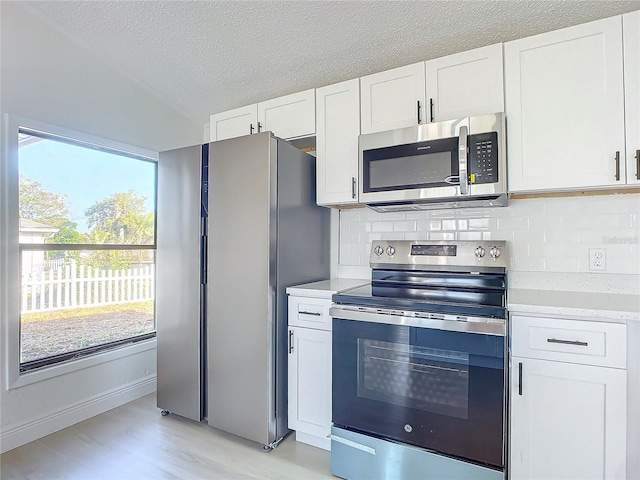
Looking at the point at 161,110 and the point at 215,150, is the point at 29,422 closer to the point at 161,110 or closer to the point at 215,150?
the point at 215,150

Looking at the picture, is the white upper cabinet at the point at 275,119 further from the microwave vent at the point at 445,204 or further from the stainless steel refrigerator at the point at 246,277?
the microwave vent at the point at 445,204

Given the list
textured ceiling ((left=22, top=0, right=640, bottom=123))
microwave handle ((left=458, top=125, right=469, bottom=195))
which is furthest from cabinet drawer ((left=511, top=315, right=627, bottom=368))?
textured ceiling ((left=22, top=0, right=640, bottom=123))

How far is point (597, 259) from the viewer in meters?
1.84

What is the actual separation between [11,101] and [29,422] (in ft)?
6.41

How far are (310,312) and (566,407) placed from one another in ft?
4.09

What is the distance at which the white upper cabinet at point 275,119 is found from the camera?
2.37 m

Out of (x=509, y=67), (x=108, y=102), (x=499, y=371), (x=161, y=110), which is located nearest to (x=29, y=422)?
(x=108, y=102)

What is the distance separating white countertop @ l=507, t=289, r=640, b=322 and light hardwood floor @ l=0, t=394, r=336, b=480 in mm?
1288

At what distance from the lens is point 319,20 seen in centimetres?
199

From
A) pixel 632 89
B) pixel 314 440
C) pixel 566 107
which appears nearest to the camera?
pixel 632 89

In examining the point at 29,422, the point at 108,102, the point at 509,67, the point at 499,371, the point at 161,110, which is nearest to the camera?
the point at 499,371

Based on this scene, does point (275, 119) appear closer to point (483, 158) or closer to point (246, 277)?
point (246, 277)

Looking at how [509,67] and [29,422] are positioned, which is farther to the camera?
[29,422]

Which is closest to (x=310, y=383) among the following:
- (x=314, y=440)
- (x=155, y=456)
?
(x=314, y=440)
